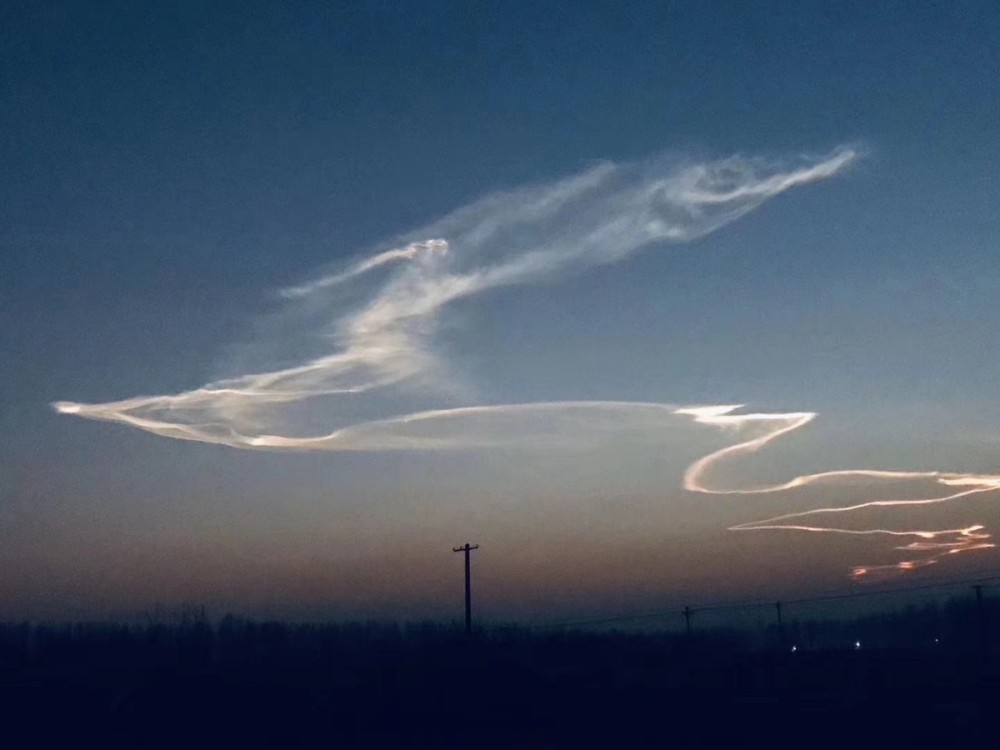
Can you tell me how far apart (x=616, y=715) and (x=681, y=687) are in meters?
6.93

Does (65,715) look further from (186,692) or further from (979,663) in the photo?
(979,663)

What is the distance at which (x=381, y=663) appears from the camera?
→ 44.4 metres

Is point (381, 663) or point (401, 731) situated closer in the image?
point (401, 731)

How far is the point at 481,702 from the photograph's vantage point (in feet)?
114

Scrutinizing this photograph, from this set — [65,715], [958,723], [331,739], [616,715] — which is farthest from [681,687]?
[65,715]

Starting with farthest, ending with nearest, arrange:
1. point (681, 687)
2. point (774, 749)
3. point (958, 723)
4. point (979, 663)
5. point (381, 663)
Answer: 1. point (979, 663)
2. point (381, 663)
3. point (681, 687)
4. point (958, 723)
5. point (774, 749)

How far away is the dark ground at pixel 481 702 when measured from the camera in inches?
1153

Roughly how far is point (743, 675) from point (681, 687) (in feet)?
24.1

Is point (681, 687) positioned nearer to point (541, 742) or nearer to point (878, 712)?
point (878, 712)

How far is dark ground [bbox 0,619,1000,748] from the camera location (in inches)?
1153

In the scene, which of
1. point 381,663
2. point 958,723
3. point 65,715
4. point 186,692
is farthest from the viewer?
point 381,663

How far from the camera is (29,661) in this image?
49.4 meters

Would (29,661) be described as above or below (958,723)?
above

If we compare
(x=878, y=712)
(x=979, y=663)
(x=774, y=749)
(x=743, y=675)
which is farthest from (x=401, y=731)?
(x=979, y=663)
